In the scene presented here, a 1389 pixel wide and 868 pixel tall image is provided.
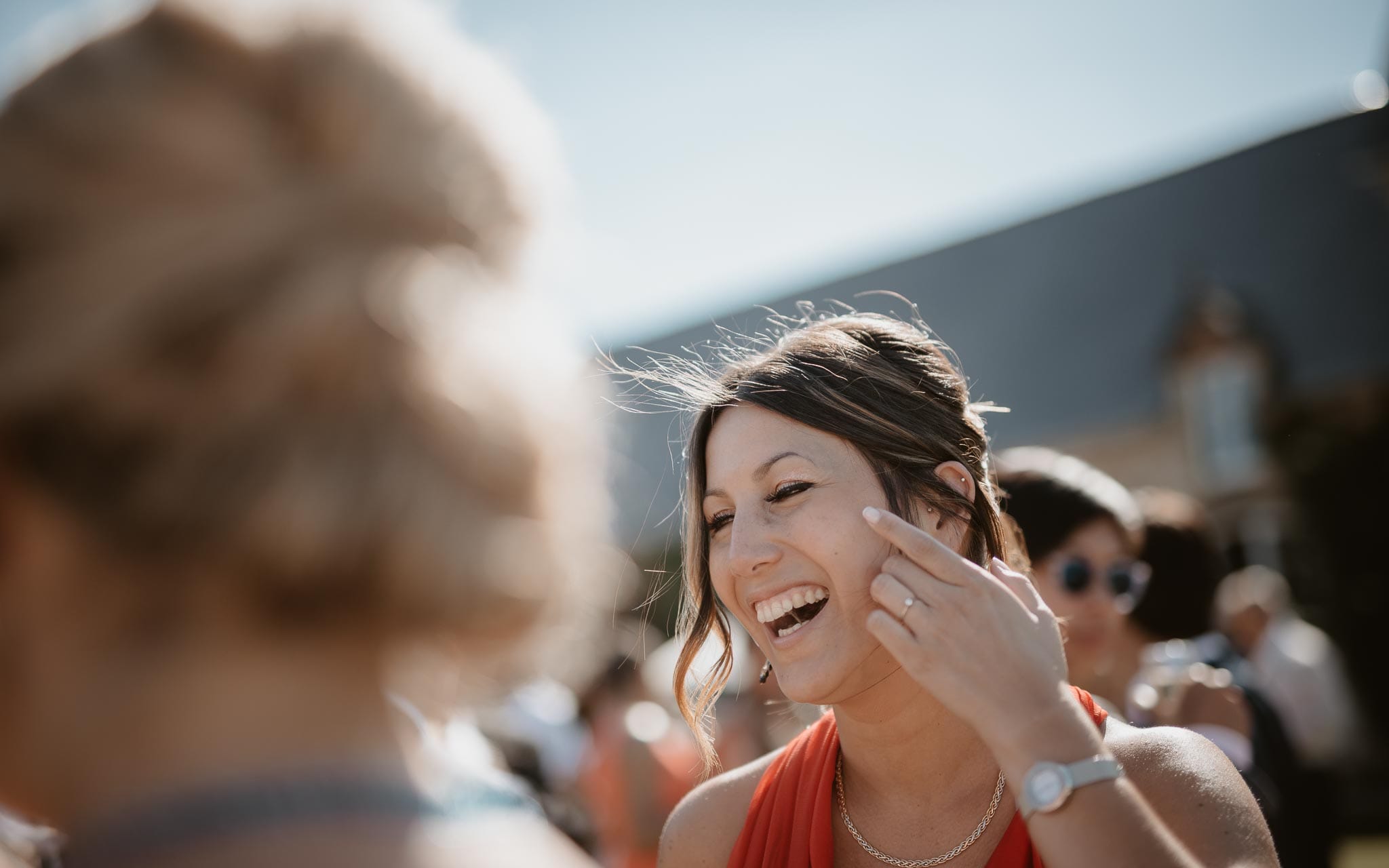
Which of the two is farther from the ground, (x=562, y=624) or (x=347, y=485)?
A: (x=347, y=485)

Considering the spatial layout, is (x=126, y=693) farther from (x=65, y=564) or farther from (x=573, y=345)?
(x=573, y=345)

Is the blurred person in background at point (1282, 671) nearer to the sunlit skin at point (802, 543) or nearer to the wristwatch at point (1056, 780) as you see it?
the sunlit skin at point (802, 543)

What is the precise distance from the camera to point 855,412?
2.76 metres

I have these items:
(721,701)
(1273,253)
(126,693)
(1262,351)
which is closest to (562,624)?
(126,693)

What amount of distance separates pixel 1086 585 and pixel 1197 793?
155 cm

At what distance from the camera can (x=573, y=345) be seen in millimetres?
1027

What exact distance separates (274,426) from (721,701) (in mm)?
7144

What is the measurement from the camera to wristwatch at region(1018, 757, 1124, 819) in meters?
1.85

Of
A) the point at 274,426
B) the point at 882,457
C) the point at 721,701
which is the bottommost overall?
the point at 721,701

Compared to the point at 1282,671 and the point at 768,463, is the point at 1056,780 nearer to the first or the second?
the point at 768,463

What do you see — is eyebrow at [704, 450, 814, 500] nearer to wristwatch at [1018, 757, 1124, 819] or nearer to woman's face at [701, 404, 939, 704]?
woman's face at [701, 404, 939, 704]

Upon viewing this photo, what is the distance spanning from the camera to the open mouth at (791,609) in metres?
2.66

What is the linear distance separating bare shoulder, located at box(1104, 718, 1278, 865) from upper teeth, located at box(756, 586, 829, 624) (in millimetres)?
822

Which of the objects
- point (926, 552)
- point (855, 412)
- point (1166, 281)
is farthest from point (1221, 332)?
point (926, 552)
